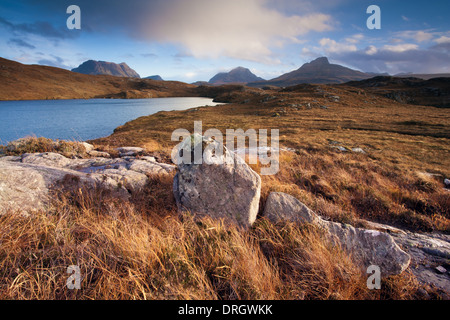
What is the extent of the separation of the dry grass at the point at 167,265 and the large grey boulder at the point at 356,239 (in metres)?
0.26

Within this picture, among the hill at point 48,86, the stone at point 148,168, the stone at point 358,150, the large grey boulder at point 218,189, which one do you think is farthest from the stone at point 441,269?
the hill at point 48,86

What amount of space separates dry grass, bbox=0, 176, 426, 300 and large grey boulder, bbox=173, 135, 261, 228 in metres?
0.67

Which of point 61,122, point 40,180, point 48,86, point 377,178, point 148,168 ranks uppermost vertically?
point 48,86

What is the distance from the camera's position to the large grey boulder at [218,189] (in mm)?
4430

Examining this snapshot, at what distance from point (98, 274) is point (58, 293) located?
421mm

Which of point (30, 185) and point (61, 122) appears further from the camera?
point (61, 122)

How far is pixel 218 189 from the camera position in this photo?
4527 millimetres

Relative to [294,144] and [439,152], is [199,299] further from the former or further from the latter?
[439,152]

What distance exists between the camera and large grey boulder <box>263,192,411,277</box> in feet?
11.1

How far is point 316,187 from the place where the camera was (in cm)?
781

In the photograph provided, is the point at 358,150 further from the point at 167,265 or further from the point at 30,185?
the point at 30,185

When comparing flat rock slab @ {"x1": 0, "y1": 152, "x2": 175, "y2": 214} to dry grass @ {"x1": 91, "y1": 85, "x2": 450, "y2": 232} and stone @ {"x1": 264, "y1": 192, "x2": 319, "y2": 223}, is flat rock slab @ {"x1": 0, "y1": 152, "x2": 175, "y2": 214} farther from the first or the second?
dry grass @ {"x1": 91, "y1": 85, "x2": 450, "y2": 232}

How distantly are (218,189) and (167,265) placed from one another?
81.3 inches

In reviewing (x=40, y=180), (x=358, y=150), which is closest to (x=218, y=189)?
(x=40, y=180)
